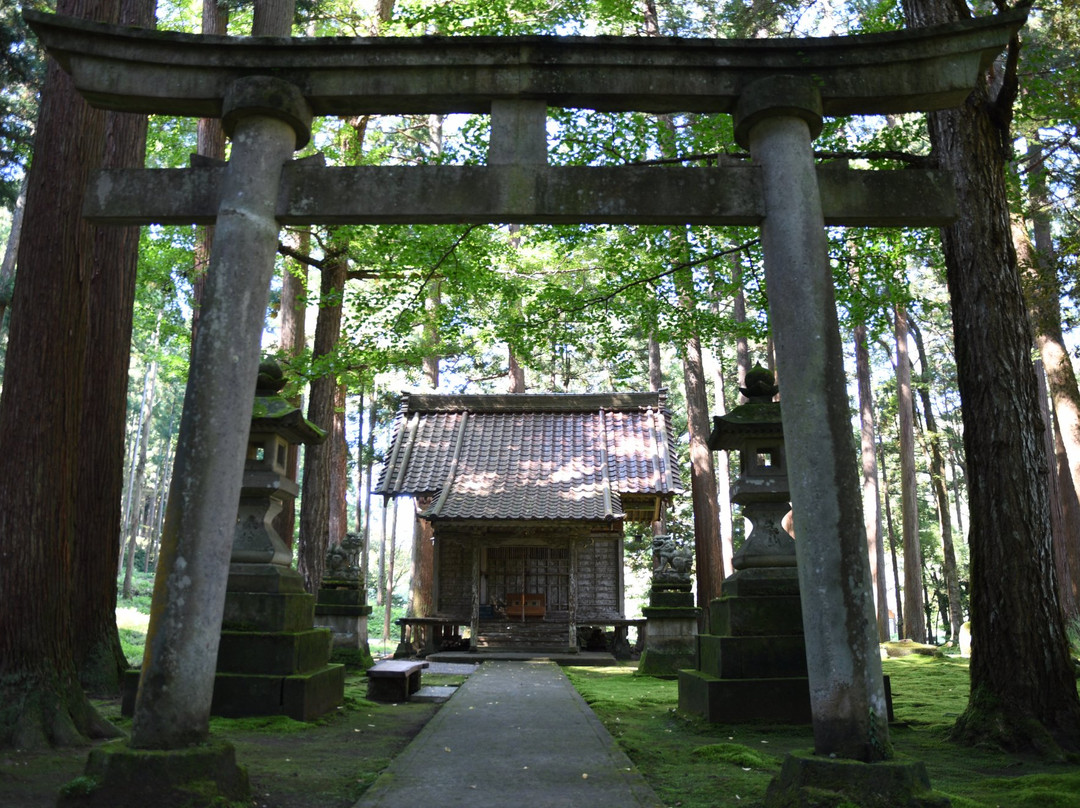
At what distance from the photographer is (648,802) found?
3994 mm

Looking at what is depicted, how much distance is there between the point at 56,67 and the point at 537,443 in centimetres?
1274

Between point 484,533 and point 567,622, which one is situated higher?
point 484,533

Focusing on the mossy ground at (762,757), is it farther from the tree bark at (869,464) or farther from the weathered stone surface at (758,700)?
the tree bark at (869,464)

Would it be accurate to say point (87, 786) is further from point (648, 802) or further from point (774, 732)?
point (774, 732)

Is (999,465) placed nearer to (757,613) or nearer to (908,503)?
(757,613)

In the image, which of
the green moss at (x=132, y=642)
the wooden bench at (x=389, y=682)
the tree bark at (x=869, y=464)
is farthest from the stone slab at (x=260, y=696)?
the tree bark at (x=869, y=464)

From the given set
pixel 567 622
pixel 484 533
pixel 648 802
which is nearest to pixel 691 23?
pixel 484 533

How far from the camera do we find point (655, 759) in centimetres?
542

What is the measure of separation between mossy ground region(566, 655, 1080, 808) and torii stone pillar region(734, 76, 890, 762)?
2.44ft

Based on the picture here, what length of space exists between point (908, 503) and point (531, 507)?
488 inches

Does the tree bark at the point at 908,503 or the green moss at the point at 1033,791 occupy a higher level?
the tree bark at the point at 908,503

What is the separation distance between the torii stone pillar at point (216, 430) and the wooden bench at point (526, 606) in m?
12.6

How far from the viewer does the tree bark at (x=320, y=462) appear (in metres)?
13.1

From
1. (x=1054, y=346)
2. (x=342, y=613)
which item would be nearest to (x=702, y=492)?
(x=1054, y=346)
